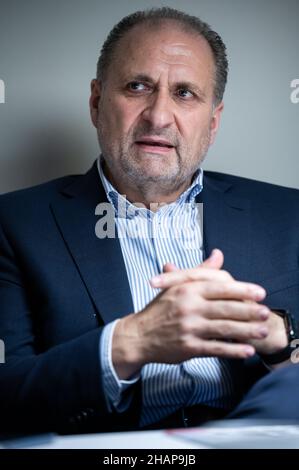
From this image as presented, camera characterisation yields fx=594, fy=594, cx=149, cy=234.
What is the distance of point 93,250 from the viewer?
1.35 metres

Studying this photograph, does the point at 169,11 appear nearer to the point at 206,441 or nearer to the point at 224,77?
the point at 224,77

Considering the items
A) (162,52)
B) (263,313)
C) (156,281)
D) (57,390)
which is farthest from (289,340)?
(162,52)

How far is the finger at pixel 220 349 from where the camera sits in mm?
1009

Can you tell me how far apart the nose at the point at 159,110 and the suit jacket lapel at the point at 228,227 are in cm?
24

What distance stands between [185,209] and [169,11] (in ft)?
1.70

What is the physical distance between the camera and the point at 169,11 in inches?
60.9

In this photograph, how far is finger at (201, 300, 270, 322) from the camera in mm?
1020

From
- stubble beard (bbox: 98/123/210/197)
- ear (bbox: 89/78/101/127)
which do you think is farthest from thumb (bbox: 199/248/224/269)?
ear (bbox: 89/78/101/127)

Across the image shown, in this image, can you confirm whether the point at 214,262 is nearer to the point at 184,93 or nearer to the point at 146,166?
the point at 146,166

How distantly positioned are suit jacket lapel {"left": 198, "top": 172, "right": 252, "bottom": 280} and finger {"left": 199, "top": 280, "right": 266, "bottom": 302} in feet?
1.22

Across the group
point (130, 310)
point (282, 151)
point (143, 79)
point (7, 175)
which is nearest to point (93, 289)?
point (130, 310)

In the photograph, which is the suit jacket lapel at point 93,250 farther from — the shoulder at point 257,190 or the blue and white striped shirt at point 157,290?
the shoulder at point 257,190

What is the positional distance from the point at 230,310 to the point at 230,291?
0.03m

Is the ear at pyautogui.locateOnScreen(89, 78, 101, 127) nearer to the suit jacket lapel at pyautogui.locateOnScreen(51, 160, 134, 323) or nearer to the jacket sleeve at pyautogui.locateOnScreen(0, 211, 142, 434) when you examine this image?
the suit jacket lapel at pyautogui.locateOnScreen(51, 160, 134, 323)
